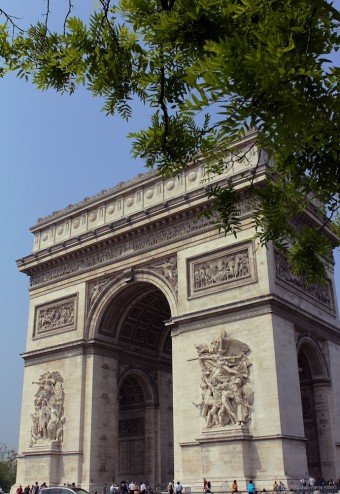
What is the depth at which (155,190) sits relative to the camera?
2612 centimetres

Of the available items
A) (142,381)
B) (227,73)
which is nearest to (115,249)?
(142,381)

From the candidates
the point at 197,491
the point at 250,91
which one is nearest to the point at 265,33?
the point at 250,91

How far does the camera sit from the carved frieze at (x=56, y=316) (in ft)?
89.2

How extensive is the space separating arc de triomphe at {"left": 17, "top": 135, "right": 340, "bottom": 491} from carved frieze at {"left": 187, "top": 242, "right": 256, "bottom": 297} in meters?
0.05

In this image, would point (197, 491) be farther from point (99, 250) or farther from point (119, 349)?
point (99, 250)

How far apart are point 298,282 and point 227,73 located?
65.7ft

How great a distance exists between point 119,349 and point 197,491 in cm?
865

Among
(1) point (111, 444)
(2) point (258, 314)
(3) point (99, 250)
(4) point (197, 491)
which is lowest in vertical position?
(4) point (197, 491)

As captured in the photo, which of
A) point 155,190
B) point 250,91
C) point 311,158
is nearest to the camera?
point 250,91

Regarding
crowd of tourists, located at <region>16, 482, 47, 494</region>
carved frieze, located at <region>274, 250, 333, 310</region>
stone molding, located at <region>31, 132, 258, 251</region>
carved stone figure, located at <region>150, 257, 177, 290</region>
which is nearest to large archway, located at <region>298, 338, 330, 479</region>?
carved frieze, located at <region>274, 250, 333, 310</region>

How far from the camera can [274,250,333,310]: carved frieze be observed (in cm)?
2180

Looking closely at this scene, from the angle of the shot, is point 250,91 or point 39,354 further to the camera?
point 39,354

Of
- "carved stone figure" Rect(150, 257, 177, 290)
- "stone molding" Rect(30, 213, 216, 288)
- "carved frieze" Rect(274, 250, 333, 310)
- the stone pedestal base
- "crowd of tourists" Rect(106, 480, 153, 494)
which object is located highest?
"stone molding" Rect(30, 213, 216, 288)

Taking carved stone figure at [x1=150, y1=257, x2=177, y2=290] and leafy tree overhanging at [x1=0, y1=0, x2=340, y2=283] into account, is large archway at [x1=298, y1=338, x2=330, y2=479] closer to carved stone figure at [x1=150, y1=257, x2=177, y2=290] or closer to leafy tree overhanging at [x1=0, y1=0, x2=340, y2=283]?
carved stone figure at [x1=150, y1=257, x2=177, y2=290]
